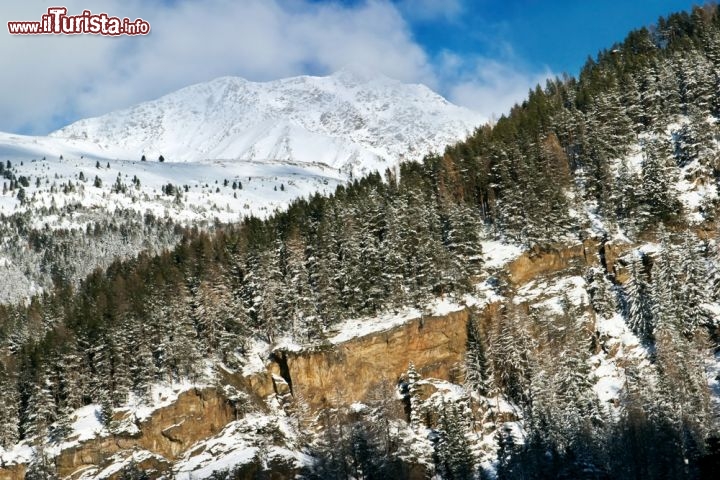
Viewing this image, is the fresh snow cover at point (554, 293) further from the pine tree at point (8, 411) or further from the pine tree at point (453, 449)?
the pine tree at point (8, 411)

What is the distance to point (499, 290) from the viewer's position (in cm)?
9975

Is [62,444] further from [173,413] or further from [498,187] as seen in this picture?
[498,187]

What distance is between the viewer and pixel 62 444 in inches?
3337

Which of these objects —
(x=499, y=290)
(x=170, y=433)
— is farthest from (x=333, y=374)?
(x=499, y=290)

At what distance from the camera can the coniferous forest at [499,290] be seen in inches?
3127

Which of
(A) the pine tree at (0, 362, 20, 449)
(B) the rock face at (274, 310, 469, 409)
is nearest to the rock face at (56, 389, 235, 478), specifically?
(A) the pine tree at (0, 362, 20, 449)

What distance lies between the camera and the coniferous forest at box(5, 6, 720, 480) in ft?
261

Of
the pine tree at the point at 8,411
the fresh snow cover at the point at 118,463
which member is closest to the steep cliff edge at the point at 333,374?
the fresh snow cover at the point at 118,463

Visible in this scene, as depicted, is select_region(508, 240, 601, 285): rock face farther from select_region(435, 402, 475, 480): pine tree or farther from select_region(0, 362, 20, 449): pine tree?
select_region(0, 362, 20, 449): pine tree

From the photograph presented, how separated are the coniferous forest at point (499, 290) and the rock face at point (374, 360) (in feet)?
9.91

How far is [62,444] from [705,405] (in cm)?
6992

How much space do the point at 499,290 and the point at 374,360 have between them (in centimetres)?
1943

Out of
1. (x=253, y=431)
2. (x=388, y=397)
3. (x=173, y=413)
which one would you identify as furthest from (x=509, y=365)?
(x=173, y=413)

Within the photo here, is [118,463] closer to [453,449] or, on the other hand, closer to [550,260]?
[453,449]
